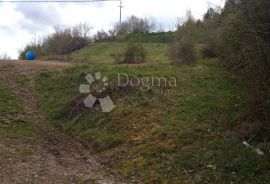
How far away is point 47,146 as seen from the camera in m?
12.6

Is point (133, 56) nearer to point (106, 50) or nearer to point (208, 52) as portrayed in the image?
point (208, 52)

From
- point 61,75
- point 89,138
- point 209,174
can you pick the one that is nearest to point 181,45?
point 61,75

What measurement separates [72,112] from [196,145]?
6.05 metres

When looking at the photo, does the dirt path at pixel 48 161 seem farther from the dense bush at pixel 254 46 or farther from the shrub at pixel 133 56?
the shrub at pixel 133 56

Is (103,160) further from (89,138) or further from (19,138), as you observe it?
(19,138)
